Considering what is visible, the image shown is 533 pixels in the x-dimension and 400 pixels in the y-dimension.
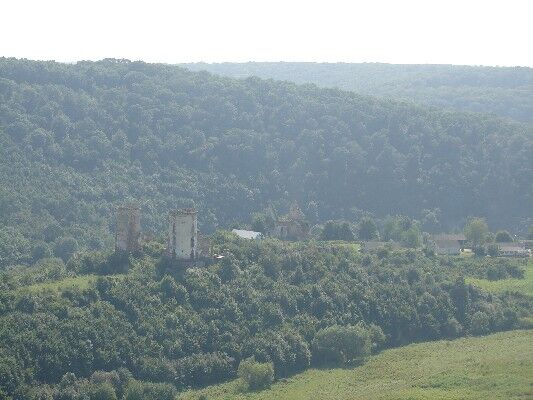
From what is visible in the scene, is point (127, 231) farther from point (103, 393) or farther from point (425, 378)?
point (425, 378)

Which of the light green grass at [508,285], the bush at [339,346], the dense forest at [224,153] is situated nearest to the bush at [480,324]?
the light green grass at [508,285]

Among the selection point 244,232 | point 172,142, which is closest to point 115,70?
point 172,142

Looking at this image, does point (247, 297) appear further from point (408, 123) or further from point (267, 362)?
point (408, 123)

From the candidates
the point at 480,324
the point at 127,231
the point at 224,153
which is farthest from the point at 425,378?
the point at 224,153

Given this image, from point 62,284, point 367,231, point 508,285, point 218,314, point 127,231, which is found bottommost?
point 508,285

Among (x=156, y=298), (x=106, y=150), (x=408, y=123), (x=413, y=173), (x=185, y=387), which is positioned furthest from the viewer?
(x=408, y=123)

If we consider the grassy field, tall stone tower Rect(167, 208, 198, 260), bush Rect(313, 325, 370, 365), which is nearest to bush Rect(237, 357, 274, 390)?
the grassy field
